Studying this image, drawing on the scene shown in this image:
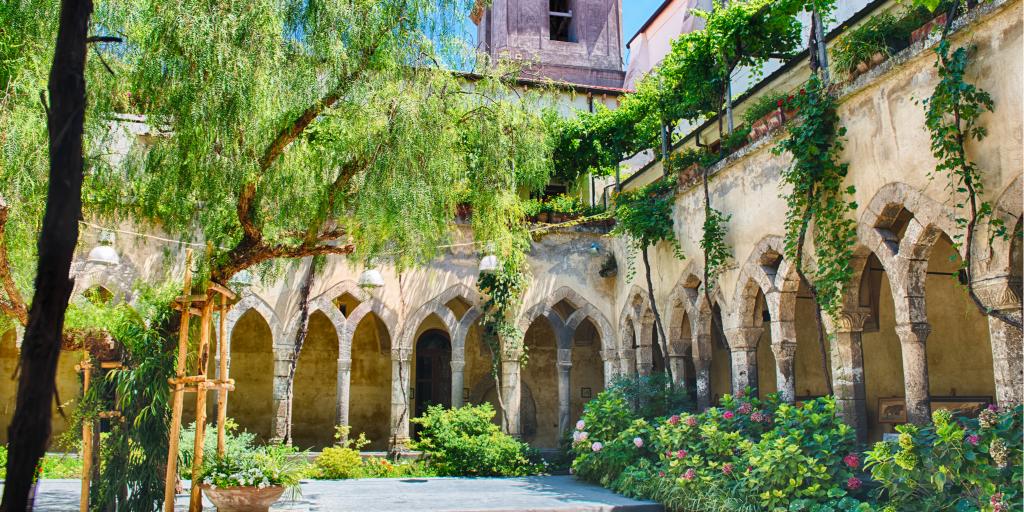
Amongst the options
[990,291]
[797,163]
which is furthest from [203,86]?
[990,291]

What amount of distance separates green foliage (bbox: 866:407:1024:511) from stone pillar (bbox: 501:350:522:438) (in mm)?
7268

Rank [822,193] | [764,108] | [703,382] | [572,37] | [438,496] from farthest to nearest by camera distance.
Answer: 1. [572,37]
2. [703,382]
3. [764,108]
4. [438,496]
5. [822,193]

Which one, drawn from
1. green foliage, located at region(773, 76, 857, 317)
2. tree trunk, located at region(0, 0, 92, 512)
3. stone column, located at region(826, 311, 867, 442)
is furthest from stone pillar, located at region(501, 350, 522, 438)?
tree trunk, located at region(0, 0, 92, 512)

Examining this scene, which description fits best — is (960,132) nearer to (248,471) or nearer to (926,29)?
(926,29)

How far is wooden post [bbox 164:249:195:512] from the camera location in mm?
6449

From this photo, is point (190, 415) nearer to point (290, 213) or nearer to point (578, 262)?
point (578, 262)

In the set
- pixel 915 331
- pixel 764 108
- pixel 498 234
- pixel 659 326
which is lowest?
pixel 915 331

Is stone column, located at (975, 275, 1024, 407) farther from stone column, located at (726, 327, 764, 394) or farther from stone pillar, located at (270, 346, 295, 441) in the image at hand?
stone pillar, located at (270, 346, 295, 441)

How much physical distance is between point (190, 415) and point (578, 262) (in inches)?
282

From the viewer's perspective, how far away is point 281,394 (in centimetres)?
1261

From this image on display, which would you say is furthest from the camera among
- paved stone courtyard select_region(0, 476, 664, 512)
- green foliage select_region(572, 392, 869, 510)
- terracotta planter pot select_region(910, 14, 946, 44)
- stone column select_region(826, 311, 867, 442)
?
paved stone courtyard select_region(0, 476, 664, 512)

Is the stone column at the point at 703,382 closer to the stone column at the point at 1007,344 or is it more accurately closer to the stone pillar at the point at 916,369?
the stone pillar at the point at 916,369

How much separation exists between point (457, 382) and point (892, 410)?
6331mm

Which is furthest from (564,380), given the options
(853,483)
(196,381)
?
(196,381)
